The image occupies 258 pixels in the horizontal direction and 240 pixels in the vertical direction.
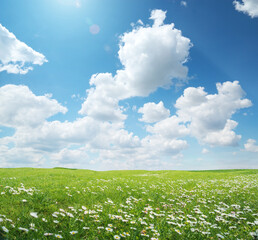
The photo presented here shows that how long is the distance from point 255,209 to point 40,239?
8.60 metres

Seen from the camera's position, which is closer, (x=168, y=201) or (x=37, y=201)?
(x=37, y=201)

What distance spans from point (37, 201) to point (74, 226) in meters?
2.75

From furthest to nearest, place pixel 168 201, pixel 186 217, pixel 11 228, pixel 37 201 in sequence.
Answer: pixel 168 201 → pixel 37 201 → pixel 186 217 → pixel 11 228

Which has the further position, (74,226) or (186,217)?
(186,217)

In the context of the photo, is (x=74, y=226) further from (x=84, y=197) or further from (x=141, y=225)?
(x=84, y=197)

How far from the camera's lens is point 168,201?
29.9ft

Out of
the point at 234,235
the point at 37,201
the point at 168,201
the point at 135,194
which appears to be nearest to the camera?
the point at 234,235

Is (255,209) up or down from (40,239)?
down

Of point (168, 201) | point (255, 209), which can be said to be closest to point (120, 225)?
point (168, 201)

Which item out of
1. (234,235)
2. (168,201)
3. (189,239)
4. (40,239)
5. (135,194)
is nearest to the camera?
(40,239)

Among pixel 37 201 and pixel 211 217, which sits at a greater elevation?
pixel 37 201

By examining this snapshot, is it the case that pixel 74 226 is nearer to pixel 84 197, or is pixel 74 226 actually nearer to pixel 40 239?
pixel 40 239

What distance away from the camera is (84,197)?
28.0 feet

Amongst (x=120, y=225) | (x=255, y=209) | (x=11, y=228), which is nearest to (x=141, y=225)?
(x=120, y=225)
